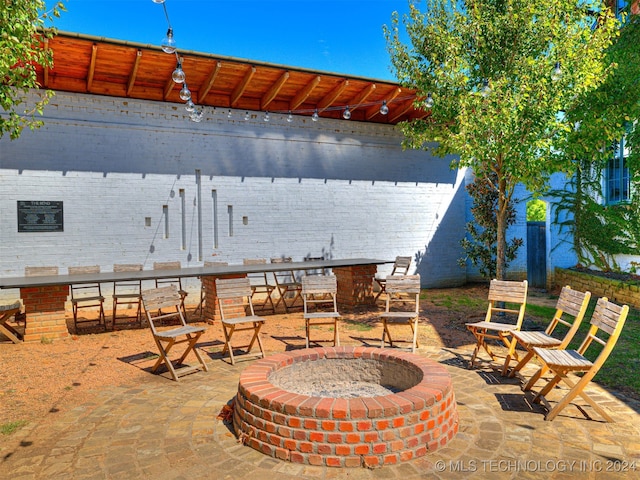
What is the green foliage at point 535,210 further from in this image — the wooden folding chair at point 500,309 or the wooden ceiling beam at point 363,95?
the wooden folding chair at point 500,309

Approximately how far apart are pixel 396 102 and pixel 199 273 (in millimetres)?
6777

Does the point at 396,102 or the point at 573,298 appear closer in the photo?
the point at 573,298

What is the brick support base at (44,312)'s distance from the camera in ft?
20.0

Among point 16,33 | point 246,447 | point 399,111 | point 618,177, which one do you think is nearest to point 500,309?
point 246,447

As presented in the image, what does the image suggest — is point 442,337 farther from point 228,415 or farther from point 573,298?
point 228,415

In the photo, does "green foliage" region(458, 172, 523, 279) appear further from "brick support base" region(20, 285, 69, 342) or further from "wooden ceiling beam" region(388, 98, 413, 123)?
"brick support base" region(20, 285, 69, 342)

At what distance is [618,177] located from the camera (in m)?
10.3

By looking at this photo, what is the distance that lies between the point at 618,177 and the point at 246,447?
10.9m

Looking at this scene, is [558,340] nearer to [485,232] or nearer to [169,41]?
[169,41]

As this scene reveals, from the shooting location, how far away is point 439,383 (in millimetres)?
3260

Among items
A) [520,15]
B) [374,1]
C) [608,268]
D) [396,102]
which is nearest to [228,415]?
[520,15]

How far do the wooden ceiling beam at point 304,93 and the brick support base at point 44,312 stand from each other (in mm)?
6109

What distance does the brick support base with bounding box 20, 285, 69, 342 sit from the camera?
20.0 feet

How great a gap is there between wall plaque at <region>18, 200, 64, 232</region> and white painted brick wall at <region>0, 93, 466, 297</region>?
10 cm
